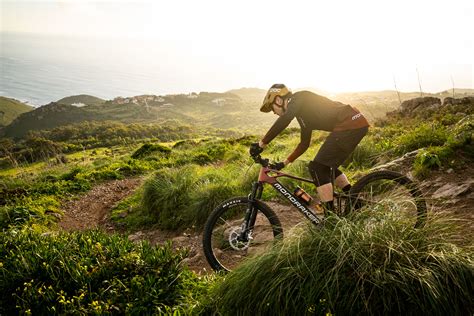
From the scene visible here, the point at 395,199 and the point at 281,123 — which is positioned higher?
the point at 281,123

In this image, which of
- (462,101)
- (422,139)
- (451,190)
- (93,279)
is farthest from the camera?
(462,101)

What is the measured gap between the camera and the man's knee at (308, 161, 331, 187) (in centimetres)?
511

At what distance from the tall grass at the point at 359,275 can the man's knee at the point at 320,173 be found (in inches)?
54.3

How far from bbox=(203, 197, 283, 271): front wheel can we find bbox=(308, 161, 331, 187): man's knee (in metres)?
0.80

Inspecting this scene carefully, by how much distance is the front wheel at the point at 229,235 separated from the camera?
5.20m

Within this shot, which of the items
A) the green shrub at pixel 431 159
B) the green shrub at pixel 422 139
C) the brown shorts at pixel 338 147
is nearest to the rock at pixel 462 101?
the green shrub at pixel 422 139

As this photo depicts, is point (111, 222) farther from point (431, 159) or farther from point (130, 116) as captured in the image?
point (130, 116)

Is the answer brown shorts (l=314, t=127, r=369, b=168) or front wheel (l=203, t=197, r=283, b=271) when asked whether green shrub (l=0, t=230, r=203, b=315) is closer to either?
front wheel (l=203, t=197, r=283, b=271)

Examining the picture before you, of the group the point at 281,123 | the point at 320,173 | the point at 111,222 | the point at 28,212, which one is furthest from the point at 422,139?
the point at 28,212

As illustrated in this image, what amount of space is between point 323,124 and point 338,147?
419 mm

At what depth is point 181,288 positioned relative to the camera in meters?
4.34

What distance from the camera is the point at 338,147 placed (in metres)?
5.19

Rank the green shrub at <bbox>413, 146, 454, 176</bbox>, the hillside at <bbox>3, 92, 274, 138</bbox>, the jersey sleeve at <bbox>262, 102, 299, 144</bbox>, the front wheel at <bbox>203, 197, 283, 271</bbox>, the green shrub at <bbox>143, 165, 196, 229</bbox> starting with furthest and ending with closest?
the hillside at <bbox>3, 92, 274, 138</bbox>, the green shrub at <bbox>143, 165, 196, 229</bbox>, the green shrub at <bbox>413, 146, 454, 176</bbox>, the front wheel at <bbox>203, 197, 283, 271</bbox>, the jersey sleeve at <bbox>262, 102, 299, 144</bbox>

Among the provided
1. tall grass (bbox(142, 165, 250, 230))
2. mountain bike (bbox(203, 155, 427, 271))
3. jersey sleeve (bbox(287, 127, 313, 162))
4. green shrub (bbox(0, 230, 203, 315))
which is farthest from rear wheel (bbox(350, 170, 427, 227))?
tall grass (bbox(142, 165, 250, 230))
